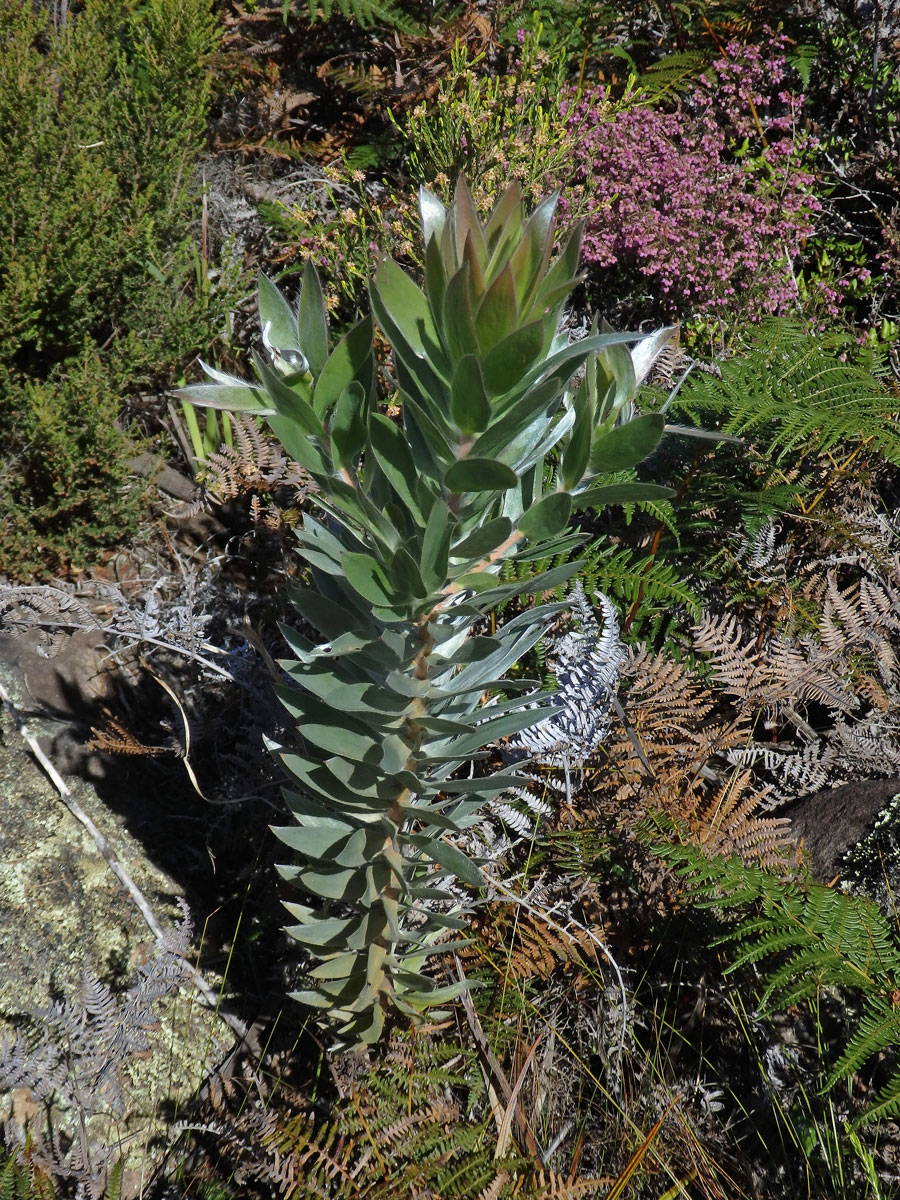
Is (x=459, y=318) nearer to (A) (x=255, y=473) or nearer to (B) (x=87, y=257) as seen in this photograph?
(A) (x=255, y=473)

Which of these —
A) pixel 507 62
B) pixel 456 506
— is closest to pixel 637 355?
pixel 456 506

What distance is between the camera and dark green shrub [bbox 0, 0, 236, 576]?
262 centimetres

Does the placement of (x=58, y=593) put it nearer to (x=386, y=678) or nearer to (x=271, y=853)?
(x=271, y=853)

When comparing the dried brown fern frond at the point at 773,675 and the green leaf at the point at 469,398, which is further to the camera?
the dried brown fern frond at the point at 773,675

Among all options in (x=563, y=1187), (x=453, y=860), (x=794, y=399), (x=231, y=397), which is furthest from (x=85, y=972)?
(x=794, y=399)

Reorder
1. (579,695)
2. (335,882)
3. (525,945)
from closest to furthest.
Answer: (335,882) → (525,945) → (579,695)

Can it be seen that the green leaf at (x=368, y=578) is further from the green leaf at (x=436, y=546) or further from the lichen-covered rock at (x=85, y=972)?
the lichen-covered rock at (x=85, y=972)

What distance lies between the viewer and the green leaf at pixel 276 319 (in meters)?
1.10

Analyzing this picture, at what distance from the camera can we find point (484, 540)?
111 centimetres

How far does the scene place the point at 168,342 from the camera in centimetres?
299

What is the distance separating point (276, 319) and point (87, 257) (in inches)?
77.0

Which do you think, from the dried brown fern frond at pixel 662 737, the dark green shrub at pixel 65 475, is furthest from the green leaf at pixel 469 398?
the dark green shrub at pixel 65 475

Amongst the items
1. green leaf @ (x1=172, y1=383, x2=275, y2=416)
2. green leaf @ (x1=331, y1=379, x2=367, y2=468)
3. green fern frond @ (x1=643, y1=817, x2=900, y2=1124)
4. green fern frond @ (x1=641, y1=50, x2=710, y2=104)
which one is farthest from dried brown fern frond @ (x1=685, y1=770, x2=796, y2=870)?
green fern frond @ (x1=641, y1=50, x2=710, y2=104)

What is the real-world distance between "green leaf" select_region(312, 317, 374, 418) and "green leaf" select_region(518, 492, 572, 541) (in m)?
0.25
